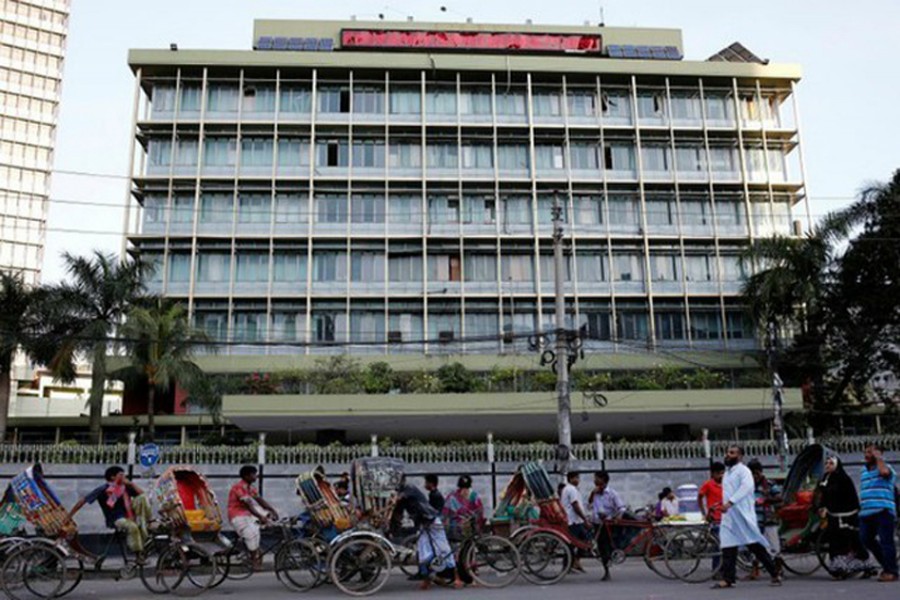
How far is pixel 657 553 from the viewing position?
12.4 metres

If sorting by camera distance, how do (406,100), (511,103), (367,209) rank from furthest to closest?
(511,103), (406,100), (367,209)

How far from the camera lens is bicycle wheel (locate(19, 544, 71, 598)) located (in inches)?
439

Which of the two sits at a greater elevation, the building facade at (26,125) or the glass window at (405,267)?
the building facade at (26,125)

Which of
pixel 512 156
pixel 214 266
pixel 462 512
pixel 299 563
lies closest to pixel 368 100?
pixel 512 156

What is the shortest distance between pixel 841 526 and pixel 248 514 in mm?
7923

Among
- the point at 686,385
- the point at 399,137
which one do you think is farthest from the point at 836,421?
Answer: the point at 399,137

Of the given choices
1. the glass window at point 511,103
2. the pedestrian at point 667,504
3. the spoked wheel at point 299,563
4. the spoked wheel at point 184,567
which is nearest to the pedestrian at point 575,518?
the pedestrian at point 667,504

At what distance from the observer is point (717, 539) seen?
11.9 metres

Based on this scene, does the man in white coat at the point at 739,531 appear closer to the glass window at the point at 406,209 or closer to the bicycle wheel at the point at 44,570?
the bicycle wheel at the point at 44,570

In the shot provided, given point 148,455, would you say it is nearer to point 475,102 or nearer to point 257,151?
point 257,151

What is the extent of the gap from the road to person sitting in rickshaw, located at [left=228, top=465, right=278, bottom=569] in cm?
66

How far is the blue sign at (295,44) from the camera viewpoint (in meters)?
51.0

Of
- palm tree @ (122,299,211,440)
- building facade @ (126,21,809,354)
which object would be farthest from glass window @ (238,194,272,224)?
palm tree @ (122,299,211,440)

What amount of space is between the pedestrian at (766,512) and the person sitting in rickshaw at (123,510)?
8.27 metres
